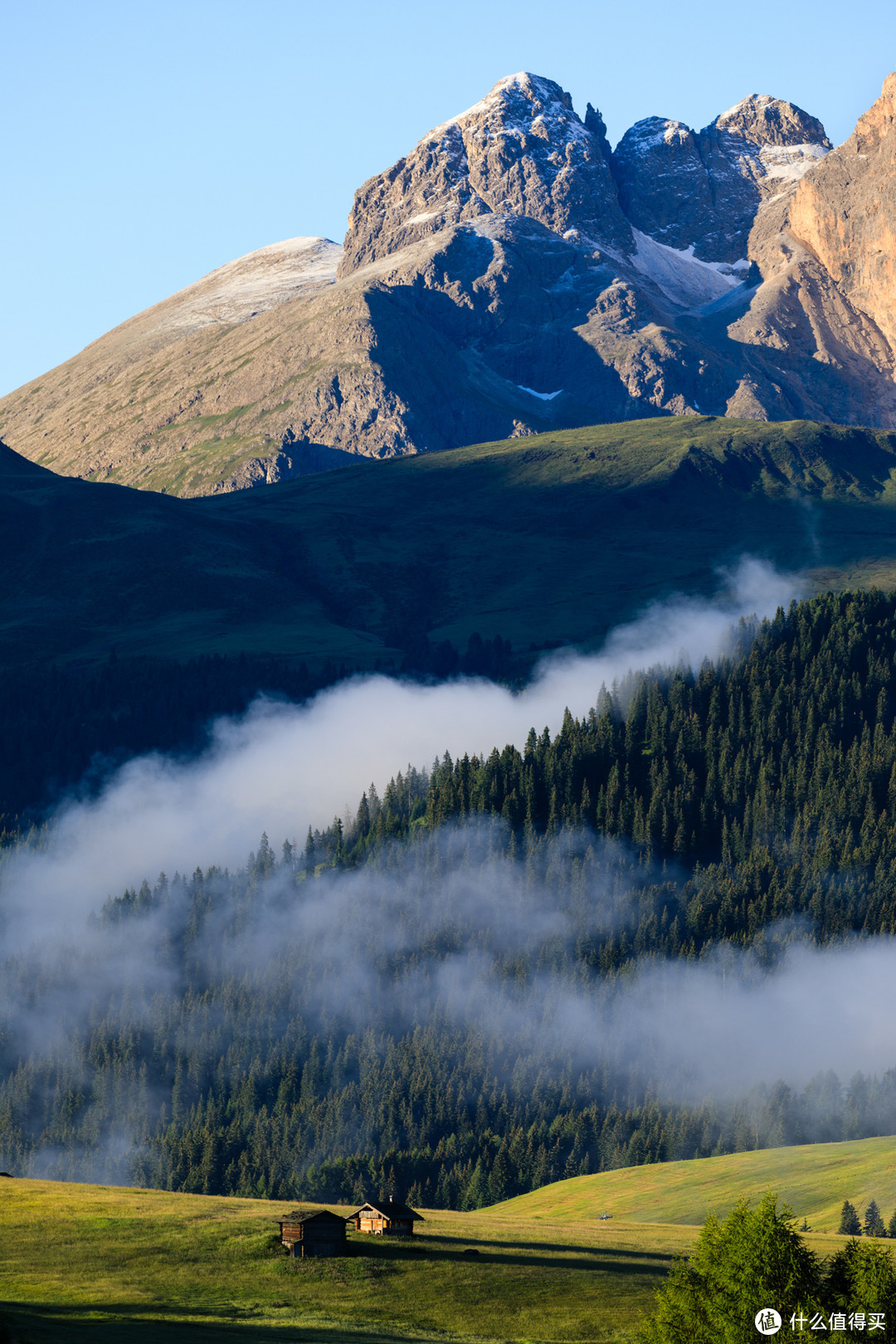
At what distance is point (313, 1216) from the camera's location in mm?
142250

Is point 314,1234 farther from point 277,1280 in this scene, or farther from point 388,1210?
point 388,1210

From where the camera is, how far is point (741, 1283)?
328 feet

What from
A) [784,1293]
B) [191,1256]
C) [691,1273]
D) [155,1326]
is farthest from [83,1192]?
[784,1293]

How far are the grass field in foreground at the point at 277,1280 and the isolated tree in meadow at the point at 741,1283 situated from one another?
20960mm

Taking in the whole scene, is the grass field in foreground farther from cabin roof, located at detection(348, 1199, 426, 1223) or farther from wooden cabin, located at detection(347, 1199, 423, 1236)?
cabin roof, located at detection(348, 1199, 426, 1223)

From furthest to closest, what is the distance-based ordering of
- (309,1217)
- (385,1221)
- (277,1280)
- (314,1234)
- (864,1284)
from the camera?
(385,1221), (309,1217), (314,1234), (277,1280), (864,1284)

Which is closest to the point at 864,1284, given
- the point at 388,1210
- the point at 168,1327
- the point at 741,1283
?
the point at 741,1283

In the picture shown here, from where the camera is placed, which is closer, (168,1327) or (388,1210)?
(168,1327)

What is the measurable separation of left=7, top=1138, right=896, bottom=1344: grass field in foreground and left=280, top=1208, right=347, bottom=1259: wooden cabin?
1.52 meters

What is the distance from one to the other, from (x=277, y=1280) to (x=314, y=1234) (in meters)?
7.98

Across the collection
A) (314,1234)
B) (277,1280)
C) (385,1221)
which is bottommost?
(385,1221)

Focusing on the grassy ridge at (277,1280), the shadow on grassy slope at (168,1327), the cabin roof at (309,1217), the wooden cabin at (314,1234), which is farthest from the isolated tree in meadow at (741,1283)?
the cabin roof at (309,1217)

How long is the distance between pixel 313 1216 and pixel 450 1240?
743 inches

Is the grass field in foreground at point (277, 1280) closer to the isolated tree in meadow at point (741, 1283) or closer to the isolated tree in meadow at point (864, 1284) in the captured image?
the isolated tree in meadow at point (741, 1283)
